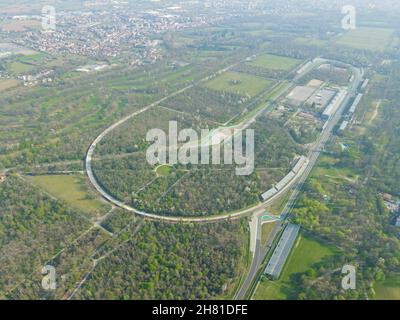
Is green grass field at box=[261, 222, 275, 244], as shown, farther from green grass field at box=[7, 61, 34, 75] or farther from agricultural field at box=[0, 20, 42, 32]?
agricultural field at box=[0, 20, 42, 32]

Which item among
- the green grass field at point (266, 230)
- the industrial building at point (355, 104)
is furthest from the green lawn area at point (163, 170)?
the industrial building at point (355, 104)

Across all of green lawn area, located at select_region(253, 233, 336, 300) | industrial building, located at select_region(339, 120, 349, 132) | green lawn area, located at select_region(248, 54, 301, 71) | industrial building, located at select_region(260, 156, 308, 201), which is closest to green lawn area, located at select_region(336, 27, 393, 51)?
green lawn area, located at select_region(248, 54, 301, 71)

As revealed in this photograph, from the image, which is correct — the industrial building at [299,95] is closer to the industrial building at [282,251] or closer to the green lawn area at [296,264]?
the industrial building at [282,251]

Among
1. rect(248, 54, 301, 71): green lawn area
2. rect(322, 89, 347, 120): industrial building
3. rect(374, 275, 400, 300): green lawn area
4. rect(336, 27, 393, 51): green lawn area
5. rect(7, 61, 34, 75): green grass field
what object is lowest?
rect(374, 275, 400, 300): green lawn area

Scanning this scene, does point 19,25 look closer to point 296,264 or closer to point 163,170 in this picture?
point 163,170

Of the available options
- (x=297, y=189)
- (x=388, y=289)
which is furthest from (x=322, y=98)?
(x=388, y=289)

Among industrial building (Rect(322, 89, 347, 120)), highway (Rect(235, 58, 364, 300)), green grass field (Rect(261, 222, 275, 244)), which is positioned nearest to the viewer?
highway (Rect(235, 58, 364, 300))
